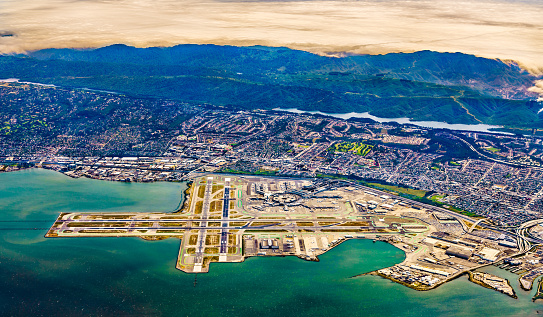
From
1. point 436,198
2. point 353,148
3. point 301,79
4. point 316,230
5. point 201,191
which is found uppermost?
point 301,79

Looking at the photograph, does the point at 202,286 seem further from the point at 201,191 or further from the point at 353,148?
the point at 353,148

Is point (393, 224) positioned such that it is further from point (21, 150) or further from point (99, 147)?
point (21, 150)

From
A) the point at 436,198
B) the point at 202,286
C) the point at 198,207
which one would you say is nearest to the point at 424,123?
the point at 436,198

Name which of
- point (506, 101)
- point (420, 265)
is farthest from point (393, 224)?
point (506, 101)

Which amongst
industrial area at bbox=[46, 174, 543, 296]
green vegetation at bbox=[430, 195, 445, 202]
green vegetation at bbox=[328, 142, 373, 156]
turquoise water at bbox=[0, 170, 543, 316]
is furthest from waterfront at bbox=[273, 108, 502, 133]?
turquoise water at bbox=[0, 170, 543, 316]

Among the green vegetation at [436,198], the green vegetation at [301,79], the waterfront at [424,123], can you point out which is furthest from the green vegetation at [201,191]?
the waterfront at [424,123]

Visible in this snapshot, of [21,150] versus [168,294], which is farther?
[21,150]
